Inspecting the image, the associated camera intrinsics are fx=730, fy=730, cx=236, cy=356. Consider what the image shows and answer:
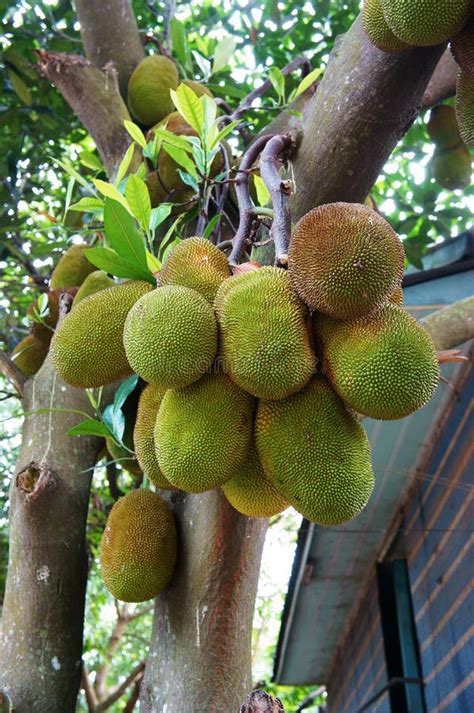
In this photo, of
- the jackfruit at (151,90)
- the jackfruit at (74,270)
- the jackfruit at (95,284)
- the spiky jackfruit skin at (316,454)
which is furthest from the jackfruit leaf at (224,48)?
the spiky jackfruit skin at (316,454)

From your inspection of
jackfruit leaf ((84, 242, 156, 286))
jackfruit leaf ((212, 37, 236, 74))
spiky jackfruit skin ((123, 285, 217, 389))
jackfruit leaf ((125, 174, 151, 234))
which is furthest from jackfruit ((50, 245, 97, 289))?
spiky jackfruit skin ((123, 285, 217, 389))

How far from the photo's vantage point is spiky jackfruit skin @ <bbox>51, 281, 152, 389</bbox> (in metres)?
0.96

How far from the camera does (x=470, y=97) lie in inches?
35.9

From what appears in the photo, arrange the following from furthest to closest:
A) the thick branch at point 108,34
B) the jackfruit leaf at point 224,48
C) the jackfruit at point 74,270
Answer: the thick branch at point 108,34, the jackfruit at point 74,270, the jackfruit leaf at point 224,48

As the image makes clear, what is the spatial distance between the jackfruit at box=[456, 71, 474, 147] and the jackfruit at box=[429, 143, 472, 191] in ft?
3.33

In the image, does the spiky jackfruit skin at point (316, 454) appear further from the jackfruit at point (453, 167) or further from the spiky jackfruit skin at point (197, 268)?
the jackfruit at point (453, 167)

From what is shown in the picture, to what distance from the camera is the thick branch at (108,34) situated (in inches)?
82.9

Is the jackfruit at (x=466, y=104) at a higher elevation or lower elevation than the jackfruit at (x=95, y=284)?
higher

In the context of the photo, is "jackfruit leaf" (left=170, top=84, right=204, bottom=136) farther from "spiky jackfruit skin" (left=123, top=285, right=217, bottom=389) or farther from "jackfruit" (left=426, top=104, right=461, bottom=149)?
"jackfruit" (left=426, top=104, right=461, bottom=149)

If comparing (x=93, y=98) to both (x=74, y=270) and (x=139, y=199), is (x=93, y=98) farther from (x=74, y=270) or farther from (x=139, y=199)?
(x=139, y=199)

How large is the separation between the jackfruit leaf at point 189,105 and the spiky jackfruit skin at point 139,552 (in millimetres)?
614

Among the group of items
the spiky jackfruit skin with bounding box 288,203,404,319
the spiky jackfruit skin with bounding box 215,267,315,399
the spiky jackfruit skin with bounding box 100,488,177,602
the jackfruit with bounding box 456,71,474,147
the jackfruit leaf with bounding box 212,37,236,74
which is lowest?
the spiky jackfruit skin with bounding box 100,488,177,602

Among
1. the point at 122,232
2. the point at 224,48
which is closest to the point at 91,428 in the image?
the point at 122,232

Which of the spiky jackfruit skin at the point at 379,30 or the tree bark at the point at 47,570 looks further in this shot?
the tree bark at the point at 47,570
